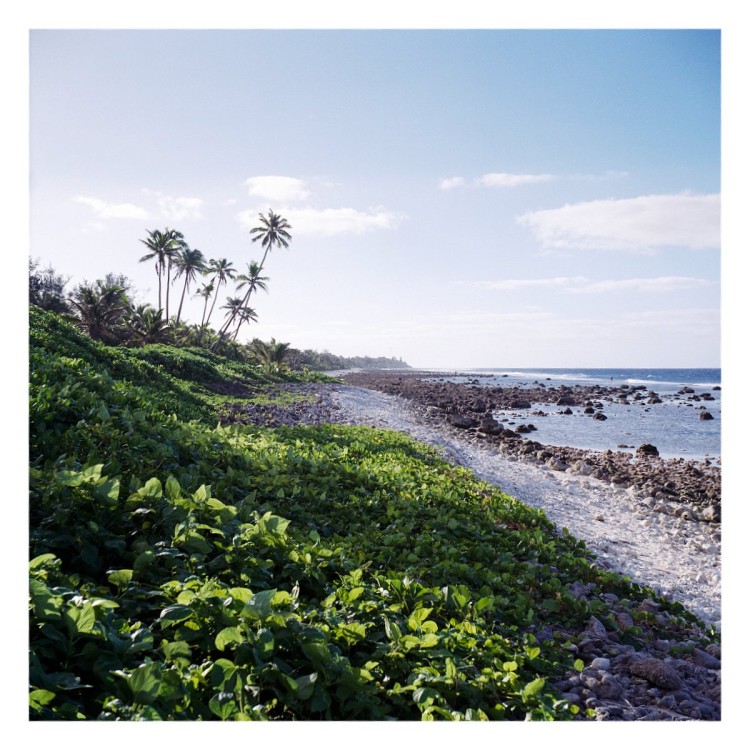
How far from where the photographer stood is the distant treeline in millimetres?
46609

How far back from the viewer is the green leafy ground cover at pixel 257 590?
189cm

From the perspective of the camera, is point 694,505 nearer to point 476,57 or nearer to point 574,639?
point 574,639

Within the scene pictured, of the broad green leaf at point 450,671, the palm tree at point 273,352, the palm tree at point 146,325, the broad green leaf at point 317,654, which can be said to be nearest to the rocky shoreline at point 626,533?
the broad green leaf at point 450,671

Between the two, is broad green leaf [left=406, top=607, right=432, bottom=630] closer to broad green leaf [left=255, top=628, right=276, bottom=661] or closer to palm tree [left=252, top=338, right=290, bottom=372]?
broad green leaf [left=255, top=628, right=276, bottom=661]

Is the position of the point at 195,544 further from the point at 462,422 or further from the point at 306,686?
the point at 462,422

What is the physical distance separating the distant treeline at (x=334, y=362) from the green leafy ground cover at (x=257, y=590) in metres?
29.1

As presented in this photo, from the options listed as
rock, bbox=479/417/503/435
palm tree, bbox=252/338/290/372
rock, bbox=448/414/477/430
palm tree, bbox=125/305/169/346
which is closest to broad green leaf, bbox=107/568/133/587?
rock, bbox=479/417/503/435

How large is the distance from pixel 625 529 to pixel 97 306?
23.5 meters

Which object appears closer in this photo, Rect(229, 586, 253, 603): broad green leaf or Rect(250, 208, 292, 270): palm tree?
Rect(229, 586, 253, 603): broad green leaf

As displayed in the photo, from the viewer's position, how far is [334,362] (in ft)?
203

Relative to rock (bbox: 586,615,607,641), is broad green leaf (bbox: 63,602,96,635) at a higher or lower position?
higher

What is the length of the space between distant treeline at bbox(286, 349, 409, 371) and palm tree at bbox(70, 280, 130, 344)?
11.4 meters
